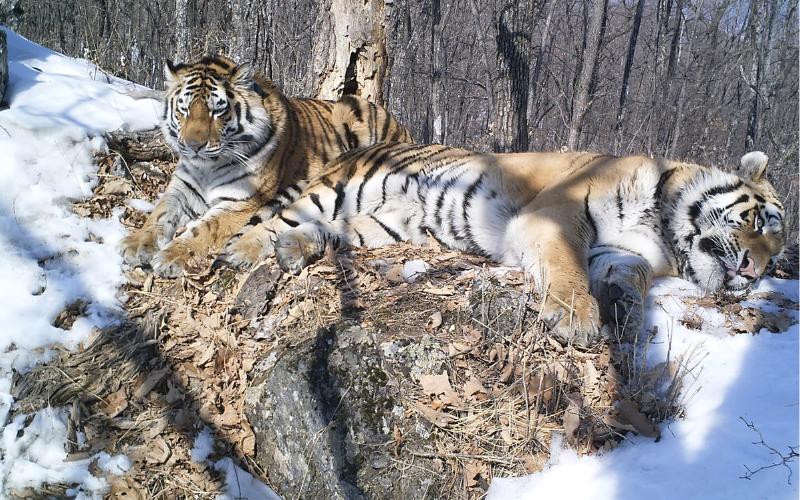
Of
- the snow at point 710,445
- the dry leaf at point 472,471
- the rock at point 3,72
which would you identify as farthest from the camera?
the rock at point 3,72

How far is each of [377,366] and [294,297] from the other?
0.79m

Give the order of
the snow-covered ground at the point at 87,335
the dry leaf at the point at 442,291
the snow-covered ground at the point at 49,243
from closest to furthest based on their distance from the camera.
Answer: the snow-covered ground at the point at 87,335 < the snow-covered ground at the point at 49,243 < the dry leaf at the point at 442,291

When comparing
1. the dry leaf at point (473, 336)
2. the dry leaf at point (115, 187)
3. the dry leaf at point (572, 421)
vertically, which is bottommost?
the dry leaf at point (572, 421)

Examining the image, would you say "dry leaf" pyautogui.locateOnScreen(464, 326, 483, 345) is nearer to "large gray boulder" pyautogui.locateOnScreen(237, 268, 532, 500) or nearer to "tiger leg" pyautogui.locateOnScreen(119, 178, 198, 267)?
"large gray boulder" pyautogui.locateOnScreen(237, 268, 532, 500)

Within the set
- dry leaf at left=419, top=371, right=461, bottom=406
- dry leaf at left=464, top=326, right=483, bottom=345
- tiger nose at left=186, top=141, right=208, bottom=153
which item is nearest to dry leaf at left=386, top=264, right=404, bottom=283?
dry leaf at left=464, top=326, right=483, bottom=345

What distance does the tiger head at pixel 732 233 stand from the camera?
10.4ft

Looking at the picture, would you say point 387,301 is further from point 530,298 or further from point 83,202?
point 83,202

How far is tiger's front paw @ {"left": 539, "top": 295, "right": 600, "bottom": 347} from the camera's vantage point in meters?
2.62

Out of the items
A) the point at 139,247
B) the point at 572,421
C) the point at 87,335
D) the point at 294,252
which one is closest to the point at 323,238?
the point at 294,252

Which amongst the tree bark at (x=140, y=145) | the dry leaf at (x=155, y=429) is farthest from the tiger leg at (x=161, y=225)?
the dry leaf at (x=155, y=429)

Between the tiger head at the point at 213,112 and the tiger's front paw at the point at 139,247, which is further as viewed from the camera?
the tiger head at the point at 213,112

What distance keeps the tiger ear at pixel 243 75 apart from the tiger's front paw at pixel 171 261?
1410mm

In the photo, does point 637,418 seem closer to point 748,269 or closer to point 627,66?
point 748,269

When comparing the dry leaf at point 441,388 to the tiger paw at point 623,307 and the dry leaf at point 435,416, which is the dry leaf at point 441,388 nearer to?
the dry leaf at point 435,416
